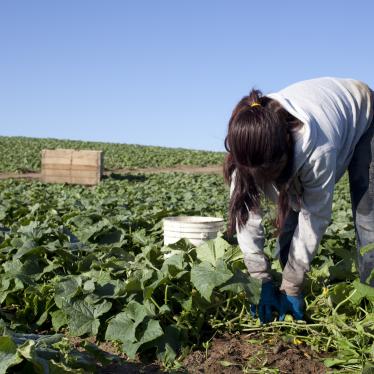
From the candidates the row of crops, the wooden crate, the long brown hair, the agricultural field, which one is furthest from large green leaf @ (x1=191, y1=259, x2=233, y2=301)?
the row of crops

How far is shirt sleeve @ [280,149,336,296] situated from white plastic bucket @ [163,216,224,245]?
3.61 ft

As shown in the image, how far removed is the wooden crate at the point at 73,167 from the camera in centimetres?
1372

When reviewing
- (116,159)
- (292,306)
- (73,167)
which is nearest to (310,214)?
(292,306)

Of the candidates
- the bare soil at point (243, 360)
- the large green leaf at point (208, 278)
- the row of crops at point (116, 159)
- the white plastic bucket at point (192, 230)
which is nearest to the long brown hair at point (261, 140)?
the large green leaf at point (208, 278)

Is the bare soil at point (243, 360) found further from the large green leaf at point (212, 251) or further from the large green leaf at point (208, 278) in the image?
the large green leaf at point (212, 251)

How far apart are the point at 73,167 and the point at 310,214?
1140 centimetres

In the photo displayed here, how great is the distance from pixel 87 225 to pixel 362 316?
9.70 feet

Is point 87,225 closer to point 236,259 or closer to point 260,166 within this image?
point 236,259

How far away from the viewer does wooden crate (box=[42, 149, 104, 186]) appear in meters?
13.7

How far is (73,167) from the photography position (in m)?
13.8

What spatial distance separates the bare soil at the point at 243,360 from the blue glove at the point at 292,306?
157mm

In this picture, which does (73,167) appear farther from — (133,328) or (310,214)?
(310,214)

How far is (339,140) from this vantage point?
114 inches

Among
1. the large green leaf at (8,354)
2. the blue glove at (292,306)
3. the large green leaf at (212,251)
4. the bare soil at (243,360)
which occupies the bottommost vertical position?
the bare soil at (243,360)
